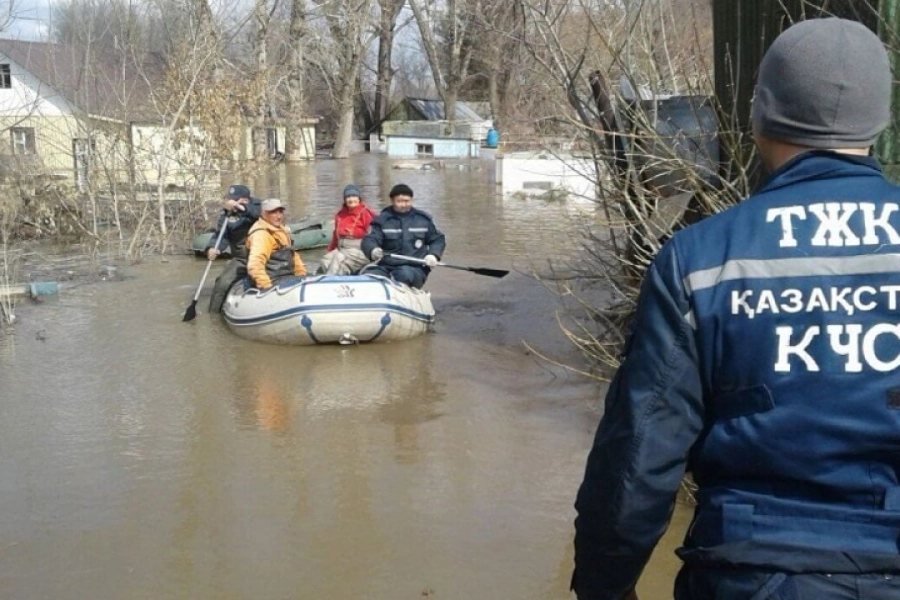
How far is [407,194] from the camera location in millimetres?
10633

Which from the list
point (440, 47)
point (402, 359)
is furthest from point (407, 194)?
point (440, 47)

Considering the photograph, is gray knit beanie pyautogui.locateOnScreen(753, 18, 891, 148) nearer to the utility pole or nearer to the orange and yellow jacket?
the utility pole

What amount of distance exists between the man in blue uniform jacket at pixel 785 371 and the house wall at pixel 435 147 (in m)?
42.1

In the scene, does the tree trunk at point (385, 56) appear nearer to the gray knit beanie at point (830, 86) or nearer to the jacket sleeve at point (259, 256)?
the jacket sleeve at point (259, 256)

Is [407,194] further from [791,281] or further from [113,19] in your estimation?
[113,19]

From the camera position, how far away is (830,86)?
5.98 ft

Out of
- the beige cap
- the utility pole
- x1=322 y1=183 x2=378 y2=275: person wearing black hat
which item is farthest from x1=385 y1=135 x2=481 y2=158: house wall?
the utility pole

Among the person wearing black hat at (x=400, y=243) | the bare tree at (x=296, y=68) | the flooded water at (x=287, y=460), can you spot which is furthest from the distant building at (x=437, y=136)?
the flooded water at (x=287, y=460)

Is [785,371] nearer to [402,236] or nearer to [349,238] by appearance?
[402,236]

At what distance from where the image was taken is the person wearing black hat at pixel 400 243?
10578mm

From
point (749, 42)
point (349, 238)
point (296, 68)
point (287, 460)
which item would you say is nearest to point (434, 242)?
point (349, 238)

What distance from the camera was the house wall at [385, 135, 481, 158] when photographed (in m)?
44.2

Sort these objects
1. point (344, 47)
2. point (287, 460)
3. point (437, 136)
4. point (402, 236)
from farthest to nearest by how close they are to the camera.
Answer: point (344, 47)
point (437, 136)
point (402, 236)
point (287, 460)

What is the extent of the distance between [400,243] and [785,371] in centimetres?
902
